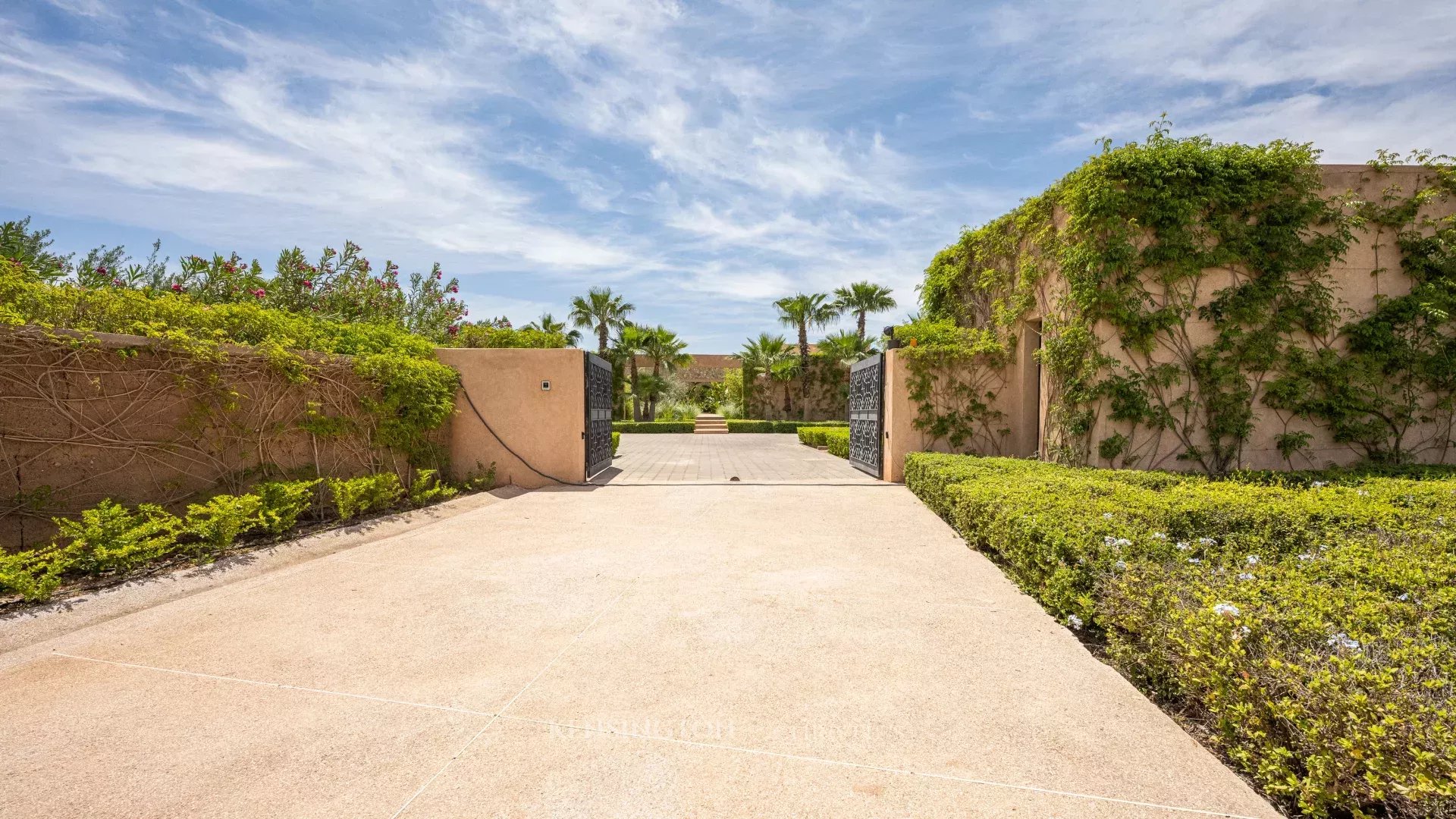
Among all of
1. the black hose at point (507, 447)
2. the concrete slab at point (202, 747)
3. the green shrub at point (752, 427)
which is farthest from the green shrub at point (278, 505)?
the green shrub at point (752, 427)

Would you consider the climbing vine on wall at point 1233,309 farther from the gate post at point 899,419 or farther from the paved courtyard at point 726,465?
the paved courtyard at point 726,465

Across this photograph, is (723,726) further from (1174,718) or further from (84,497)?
(84,497)

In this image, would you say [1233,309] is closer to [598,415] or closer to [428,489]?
[598,415]

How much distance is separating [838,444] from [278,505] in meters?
11.2

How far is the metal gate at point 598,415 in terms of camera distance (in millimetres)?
9539

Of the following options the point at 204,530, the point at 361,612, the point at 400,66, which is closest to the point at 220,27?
the point at 400,66

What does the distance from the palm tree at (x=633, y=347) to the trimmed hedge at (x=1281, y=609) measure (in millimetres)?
24427

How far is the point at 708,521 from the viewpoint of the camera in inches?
253

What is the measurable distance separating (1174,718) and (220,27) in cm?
877

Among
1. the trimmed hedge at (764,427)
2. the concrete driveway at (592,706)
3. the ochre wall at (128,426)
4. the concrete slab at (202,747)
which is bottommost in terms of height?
the trimmed hedge at (764,427)

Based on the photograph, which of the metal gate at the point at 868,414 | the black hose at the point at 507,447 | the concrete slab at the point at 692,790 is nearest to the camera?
the concrete slab at the point at 692,790

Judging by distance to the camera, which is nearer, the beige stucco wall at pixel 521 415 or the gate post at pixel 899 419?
the beige stucco wall at pixel 521 415

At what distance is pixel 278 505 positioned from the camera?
214 inches

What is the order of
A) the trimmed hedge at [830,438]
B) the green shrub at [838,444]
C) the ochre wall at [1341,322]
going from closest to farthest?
the ochre wall at [1341,322] < the green shrub at [838,444] < the trimmed hedge at [830,438]
